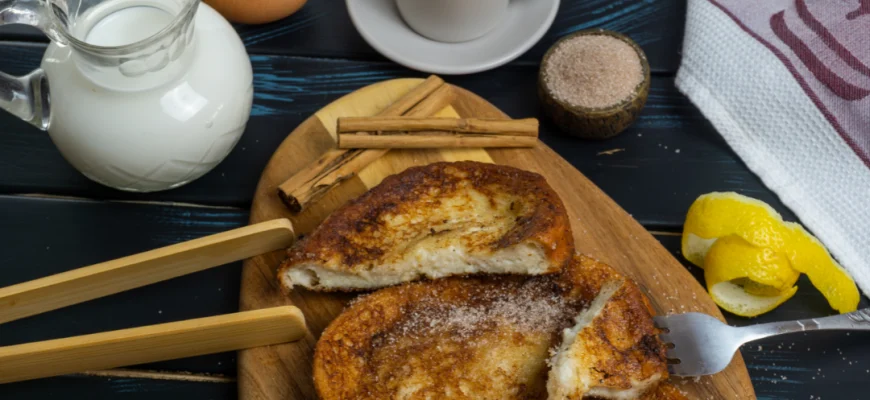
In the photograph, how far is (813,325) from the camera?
1854 mm

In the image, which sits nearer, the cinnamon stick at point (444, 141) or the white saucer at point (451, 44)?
the cinnamon stick at point (444, 141)

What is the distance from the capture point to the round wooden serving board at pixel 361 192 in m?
1.83

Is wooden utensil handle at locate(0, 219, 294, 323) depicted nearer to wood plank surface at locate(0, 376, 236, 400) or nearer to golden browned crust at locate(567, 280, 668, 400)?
wood plank surface at locate(0, 376, 236, 400)

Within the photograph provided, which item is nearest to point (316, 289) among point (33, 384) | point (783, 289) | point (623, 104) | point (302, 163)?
point (302, 163)

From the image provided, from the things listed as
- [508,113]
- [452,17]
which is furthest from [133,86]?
[508,113]

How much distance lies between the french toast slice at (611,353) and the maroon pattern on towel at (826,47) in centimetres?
81

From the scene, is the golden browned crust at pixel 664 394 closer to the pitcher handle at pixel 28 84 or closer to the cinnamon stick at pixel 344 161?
the cinnamon stick at pixel 344 161

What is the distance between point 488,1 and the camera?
2.24 metres

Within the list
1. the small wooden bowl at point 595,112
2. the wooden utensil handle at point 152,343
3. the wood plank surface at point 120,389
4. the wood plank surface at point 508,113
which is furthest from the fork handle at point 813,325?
the wood plank surface at point 120,389

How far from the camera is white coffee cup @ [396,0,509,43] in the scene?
224 cm

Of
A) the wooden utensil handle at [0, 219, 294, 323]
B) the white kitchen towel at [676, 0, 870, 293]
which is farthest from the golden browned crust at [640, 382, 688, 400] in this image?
the wooden utensil handle at [0, 219, 294, 323]

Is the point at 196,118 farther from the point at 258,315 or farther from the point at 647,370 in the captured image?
the point at 647,370

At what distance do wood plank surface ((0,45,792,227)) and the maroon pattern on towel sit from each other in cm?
24

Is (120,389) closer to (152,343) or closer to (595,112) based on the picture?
(152,343)
